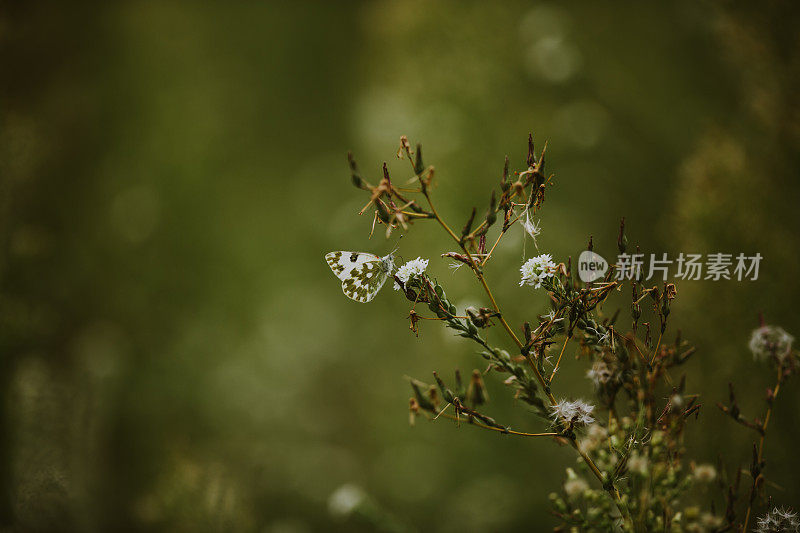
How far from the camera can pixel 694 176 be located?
0.93m

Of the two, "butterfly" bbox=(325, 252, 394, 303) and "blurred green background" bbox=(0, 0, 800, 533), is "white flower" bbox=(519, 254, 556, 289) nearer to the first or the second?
"butterfly" bbox=(325, 252, 394, 303)

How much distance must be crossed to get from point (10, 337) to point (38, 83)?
149cm

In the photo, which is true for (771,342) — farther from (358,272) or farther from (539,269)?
(358,272)

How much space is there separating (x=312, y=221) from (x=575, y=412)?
1746 mm

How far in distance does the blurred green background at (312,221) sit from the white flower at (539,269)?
0.63m

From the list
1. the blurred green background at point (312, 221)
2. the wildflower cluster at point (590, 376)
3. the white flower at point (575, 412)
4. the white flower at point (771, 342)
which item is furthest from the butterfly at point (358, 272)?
the blurred green background at point (312, 221)

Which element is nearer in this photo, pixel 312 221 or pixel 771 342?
pixel 771 342

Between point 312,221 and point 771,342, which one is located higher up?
point 312,221

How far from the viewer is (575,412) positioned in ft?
1.37

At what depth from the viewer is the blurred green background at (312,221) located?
94 cm

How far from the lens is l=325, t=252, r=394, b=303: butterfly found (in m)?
0.47

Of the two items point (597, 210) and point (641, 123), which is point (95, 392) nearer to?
point (597, 210)

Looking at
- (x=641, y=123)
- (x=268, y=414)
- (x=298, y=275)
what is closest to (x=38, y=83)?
(x=298, y=275)

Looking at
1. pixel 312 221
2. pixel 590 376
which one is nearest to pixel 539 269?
pixel 590 376
